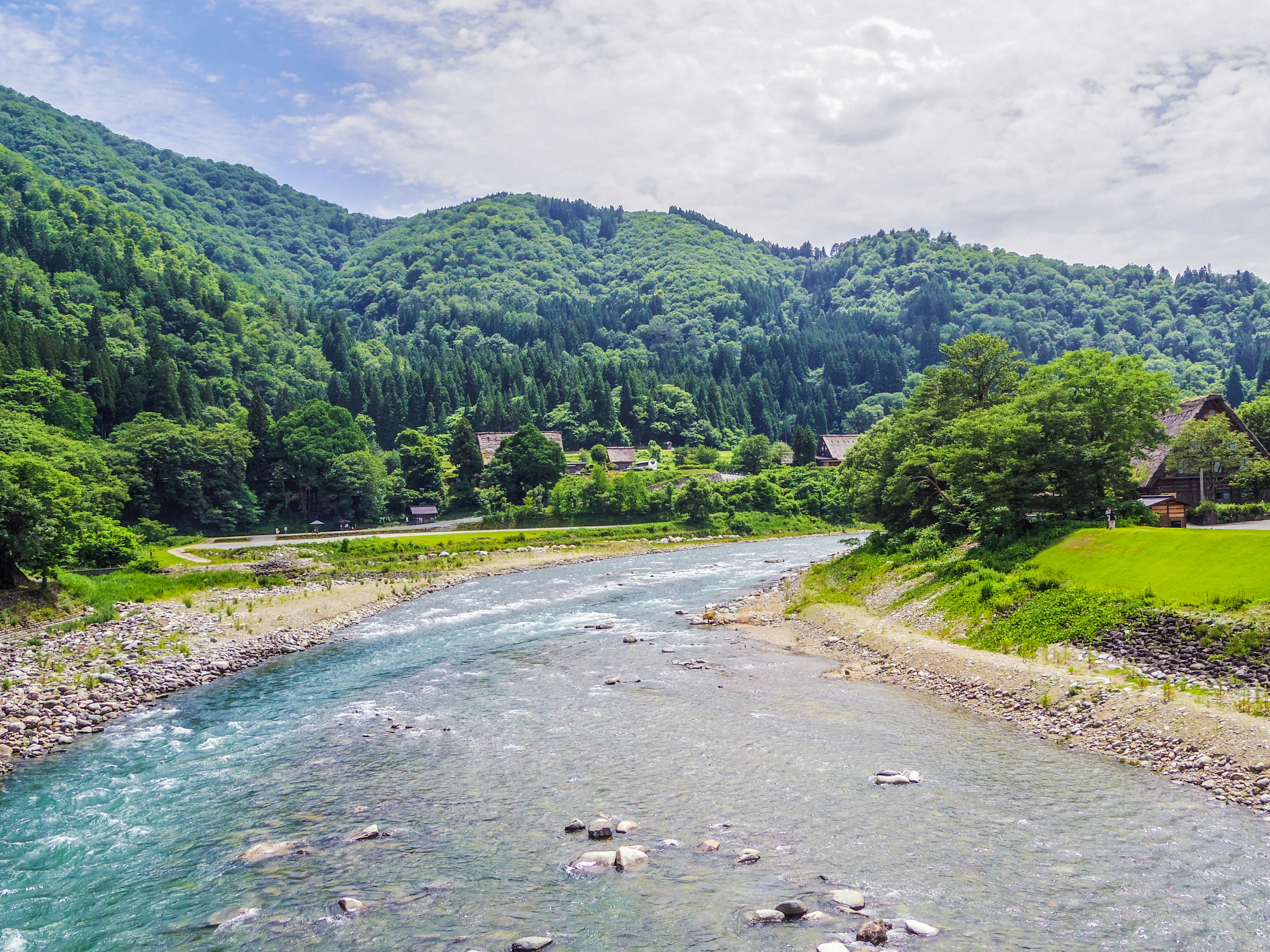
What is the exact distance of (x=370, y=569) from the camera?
62.7 meters

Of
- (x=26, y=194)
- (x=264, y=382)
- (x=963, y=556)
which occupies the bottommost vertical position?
(x=963, y=556)

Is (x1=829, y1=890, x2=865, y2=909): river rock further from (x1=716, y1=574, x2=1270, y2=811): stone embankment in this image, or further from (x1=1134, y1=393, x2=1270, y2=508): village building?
(x1=1134, y1=393, x2=1270, y2=508): village building

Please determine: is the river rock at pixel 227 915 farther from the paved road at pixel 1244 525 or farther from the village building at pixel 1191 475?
the village building at pixel 1191 475

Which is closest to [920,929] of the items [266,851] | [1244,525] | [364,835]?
[364,835]

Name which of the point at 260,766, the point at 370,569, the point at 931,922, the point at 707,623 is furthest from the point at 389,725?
the point at 370,569

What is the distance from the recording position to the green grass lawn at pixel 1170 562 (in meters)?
23.5

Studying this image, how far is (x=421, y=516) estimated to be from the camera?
324ft

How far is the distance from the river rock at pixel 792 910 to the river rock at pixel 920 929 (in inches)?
60.0

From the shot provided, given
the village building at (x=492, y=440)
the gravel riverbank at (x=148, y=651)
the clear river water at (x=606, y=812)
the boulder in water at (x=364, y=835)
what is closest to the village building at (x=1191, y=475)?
the clear river water at (x=606, y=812)

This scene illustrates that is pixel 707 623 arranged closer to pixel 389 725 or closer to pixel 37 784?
pixel 389 725

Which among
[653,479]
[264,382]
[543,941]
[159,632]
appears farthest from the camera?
[264,382]

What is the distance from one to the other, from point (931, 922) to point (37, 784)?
20.3 meters

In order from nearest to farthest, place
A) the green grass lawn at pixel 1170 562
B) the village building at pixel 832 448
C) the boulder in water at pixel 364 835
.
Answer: the boulder in water at pixel 364 835 < the green grass lawn at pixel 1170 562 < the village building at pixel 832 448

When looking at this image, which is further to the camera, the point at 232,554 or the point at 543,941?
the point at 232,554
